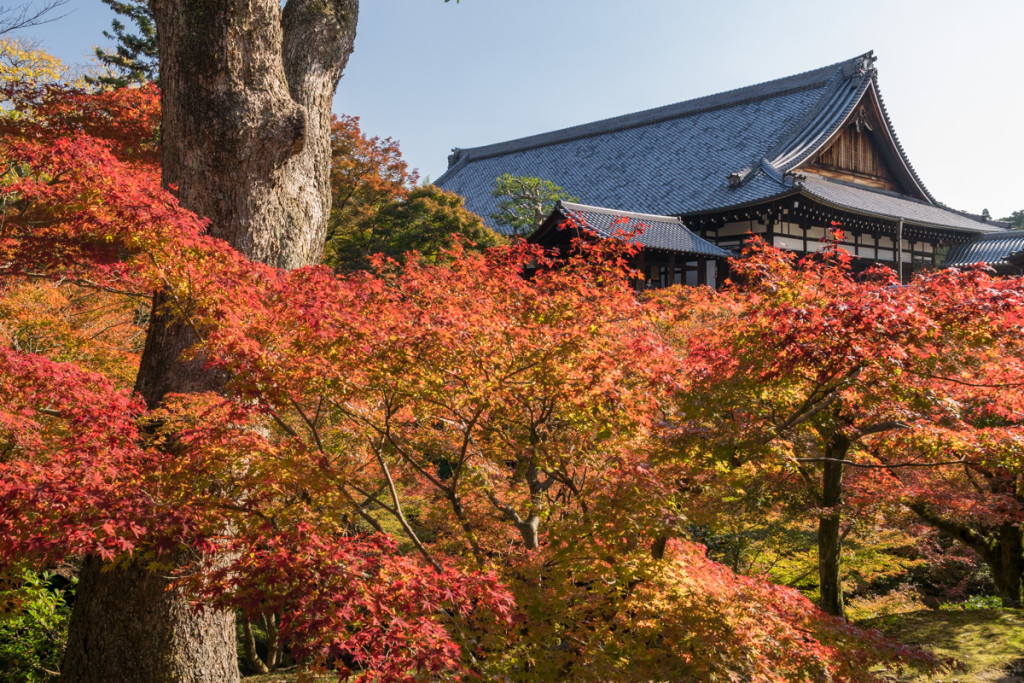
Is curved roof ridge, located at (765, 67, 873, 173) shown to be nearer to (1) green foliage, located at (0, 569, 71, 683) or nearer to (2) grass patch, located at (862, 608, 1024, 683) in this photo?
(2) grass patch, located at (862, 608, 1024, 683)

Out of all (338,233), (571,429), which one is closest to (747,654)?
(571,429)

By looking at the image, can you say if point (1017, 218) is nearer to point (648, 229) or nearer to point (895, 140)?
point (895, 140)

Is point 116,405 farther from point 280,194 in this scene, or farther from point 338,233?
point 338,233

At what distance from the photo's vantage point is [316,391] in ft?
15.2

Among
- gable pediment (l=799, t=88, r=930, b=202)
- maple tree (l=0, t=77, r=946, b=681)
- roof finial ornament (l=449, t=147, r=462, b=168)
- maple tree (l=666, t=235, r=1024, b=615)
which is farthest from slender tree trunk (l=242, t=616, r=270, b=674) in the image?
roof finial ornament (l=449, t=147, r=462, b=168)

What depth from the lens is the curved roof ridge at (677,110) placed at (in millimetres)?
25297

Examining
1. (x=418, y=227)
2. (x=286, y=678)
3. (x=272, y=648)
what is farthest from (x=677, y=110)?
(x=286, y=678)

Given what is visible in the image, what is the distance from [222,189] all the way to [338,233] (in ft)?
35.7

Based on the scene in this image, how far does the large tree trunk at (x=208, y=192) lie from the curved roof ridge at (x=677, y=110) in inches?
904

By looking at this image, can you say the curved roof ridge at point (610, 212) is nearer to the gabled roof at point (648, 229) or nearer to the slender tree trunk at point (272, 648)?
the gabled roof at point (648, 229)

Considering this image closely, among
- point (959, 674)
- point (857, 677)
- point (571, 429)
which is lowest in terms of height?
point (959, 674)

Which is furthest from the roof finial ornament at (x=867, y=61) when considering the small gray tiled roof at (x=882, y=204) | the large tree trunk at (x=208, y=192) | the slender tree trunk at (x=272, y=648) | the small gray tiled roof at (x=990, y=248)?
the slender tree trunk at (x=272, y=648)

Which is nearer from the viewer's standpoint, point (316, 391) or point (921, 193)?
point (316, 391)

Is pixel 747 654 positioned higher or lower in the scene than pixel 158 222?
lower
